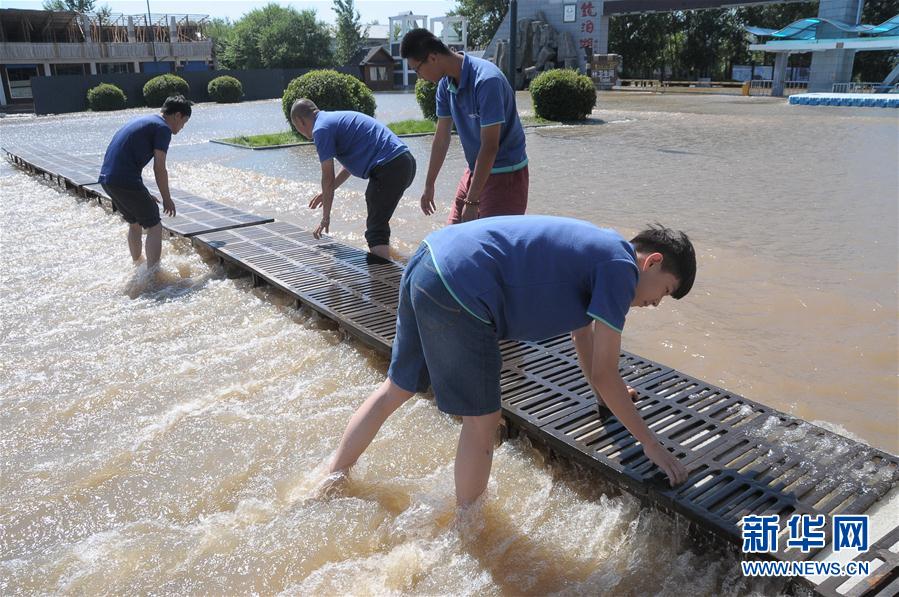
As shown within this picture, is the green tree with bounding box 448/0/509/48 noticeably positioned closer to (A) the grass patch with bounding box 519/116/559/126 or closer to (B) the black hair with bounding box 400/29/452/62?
(A) the grass patch with bounding box 519/116/559/126

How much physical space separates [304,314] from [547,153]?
8690 mm

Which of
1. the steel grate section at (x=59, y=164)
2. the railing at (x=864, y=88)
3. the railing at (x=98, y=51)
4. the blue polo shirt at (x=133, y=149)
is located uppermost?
the railing at (x=98, y=51)

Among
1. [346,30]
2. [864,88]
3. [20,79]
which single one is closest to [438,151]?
[864,88]

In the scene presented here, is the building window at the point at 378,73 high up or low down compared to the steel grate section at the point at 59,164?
up

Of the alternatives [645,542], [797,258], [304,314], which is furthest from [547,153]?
[645,542]

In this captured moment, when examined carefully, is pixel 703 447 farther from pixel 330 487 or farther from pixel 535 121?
pixel 535 121

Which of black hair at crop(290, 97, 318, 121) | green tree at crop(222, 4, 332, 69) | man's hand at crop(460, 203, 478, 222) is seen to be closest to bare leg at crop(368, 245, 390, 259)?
black hair at crop(290, 97, 318, 121)

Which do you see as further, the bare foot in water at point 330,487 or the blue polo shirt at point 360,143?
the blue polo shirt at point 360,143

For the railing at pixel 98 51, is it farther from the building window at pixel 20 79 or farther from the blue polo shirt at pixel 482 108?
the blue polo shirt at pixel 482 108

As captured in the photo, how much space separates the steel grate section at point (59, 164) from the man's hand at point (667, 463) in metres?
8.55

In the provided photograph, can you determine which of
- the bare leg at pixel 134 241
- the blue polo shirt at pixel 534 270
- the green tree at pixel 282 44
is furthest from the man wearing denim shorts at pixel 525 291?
the green tree at pixel 282 44

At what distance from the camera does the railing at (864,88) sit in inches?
1088

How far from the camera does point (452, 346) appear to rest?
2129mm

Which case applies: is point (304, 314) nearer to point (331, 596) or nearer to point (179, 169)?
point (331, 596)
